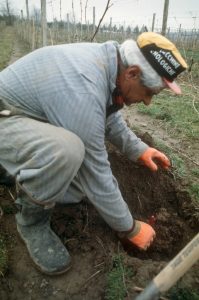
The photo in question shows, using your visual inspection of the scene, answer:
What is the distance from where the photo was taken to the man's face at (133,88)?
2.11m

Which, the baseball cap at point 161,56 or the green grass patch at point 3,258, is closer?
the baseball cap at point 161,56

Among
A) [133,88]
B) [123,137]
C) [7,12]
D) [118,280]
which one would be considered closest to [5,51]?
[123,137]

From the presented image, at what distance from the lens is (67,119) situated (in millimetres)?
1999

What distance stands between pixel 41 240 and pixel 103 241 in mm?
432

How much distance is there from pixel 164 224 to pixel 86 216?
67cm

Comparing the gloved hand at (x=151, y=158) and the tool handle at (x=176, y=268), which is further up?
the tool handle at (x=176, y=268)

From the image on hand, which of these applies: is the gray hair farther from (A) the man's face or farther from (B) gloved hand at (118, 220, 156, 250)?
(B) gloved hand at (118, 220, 156, 250)

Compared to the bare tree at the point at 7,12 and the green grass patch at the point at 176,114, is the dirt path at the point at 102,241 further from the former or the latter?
the bare tree at the point at 7,12

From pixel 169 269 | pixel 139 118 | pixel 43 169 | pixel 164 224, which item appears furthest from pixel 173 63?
pixel 139 118

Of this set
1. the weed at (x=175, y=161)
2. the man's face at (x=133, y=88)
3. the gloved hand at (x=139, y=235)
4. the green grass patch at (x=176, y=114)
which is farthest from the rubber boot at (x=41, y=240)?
the green grass patch at (x=176, y=114)

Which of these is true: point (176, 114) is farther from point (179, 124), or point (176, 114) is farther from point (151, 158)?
point (151, 158)

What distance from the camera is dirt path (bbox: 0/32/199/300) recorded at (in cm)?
208

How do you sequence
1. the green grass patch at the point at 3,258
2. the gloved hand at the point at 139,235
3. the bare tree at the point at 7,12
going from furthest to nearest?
1. the bare tree at the point at 7,12
2. the gloved hand at the point at 139,235
3. the green grass patch at the point at 3,258

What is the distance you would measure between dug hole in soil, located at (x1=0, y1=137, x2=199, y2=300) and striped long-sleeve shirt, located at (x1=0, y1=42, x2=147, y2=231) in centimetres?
26
